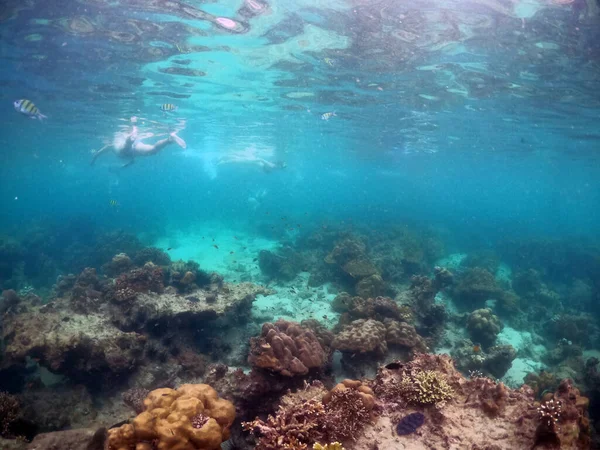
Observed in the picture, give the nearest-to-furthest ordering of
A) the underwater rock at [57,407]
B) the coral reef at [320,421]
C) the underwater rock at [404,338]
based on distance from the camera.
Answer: the coral reef at [320,421], the underwater rock at [57,407], the underwater rock at [404,338]

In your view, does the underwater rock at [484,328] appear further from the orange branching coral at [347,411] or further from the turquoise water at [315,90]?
the orange branching coral at [347,411]

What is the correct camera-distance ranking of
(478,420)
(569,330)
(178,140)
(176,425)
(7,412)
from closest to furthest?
(176,425), (478,420), (7,412), (569,330), (178,140)

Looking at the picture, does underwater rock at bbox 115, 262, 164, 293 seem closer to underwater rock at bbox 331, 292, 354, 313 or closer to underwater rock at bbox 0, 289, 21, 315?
underwater rock at bbox 0, 289, 21, 315

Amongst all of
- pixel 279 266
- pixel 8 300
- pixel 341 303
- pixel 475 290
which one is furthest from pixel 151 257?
pixel 475 290

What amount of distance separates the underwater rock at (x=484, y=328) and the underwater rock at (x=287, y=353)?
784cm

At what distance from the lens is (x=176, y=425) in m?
3.93

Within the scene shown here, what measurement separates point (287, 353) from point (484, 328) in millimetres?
9206

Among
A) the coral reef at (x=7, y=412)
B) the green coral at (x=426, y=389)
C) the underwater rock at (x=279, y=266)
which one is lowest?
the underwater rock at (x=279, y=266)

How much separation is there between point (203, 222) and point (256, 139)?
45.3ft

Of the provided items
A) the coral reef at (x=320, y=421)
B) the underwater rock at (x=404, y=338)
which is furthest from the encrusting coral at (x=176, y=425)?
the underwater rock at (x=404, y=338)

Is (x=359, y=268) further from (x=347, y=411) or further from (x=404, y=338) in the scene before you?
(x=347, y=411)

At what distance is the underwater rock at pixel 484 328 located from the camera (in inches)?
468

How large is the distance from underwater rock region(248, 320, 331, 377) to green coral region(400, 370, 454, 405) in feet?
6.58

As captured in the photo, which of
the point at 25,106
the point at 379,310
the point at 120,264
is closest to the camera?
the point at 379,310
